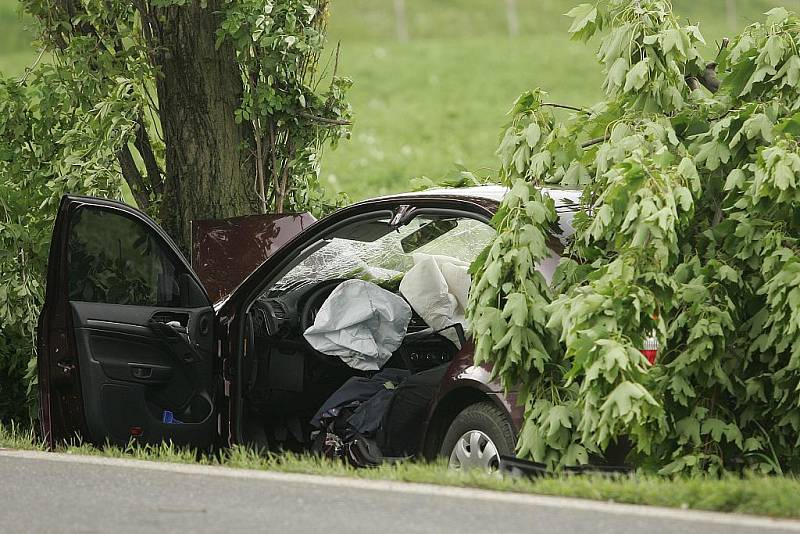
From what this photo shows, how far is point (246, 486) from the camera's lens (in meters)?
5.17

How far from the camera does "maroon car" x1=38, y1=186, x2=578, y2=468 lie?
6.20 metres

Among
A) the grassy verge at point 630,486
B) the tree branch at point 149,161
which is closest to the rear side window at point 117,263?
the grassy verge at point 630,486

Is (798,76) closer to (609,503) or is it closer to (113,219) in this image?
(609,503)

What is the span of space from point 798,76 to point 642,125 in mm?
692

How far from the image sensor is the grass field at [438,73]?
21344mm

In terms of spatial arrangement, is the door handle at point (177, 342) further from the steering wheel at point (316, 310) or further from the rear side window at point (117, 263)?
the steering wheel at point (316, 310)

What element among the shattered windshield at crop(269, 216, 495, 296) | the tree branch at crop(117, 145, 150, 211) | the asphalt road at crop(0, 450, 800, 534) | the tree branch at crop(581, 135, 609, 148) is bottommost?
the asphalt road at crop(0, 450, 800, 534)

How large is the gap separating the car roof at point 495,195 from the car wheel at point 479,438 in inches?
37.7

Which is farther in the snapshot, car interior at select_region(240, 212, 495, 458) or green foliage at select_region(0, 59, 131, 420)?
green foliage at select_region(0, 59, 131, 420)

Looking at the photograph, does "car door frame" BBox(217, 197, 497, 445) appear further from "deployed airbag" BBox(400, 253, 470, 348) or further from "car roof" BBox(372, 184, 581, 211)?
"deployed airbag" BBox(400, 253, 470, 348)

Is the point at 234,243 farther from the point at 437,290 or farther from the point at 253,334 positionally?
the point at 437,290

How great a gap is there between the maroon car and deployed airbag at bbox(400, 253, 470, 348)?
0.02 meters

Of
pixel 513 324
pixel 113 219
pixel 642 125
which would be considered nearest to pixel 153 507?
pixel 513 324

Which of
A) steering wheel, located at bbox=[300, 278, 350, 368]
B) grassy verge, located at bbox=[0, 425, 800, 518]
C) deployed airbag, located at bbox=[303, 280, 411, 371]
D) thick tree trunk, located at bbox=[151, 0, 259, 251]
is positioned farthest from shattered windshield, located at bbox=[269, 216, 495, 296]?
grassy verge, located at bbox=[0, 425, 800, 518]
